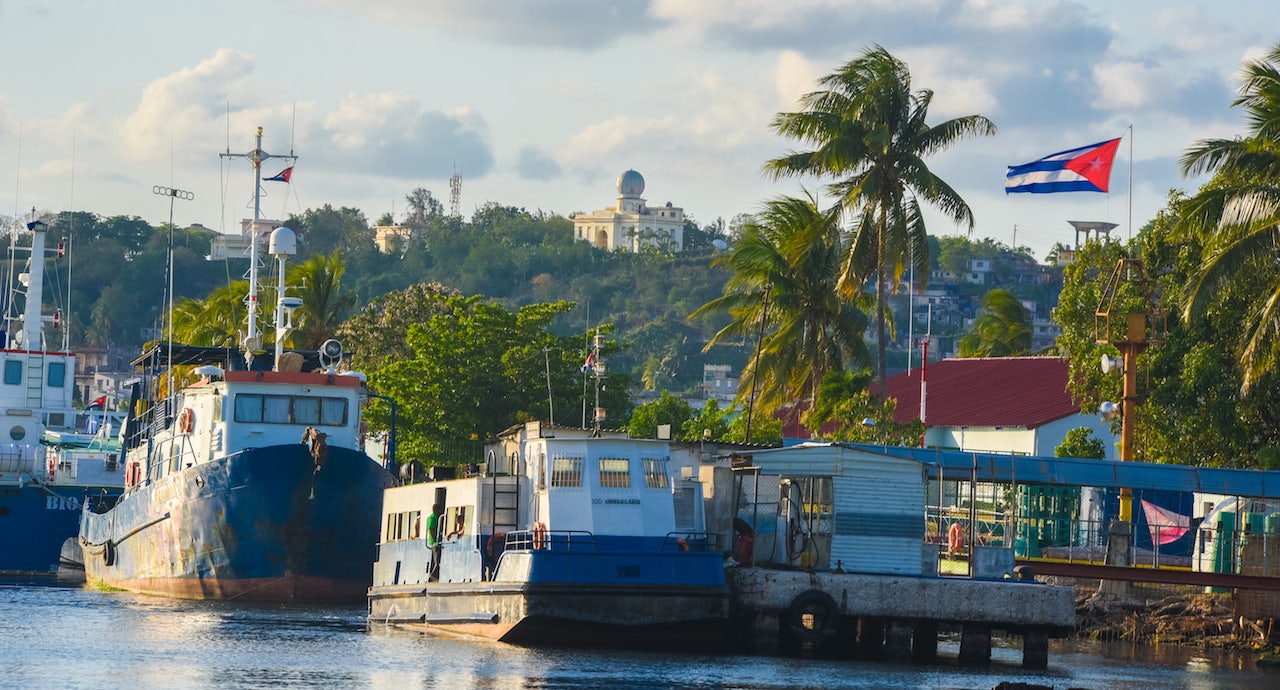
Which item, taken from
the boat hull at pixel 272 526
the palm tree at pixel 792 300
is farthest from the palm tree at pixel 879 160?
the boat hull at pixel 272 526

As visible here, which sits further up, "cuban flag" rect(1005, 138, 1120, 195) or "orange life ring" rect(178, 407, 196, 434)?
"cuban flag" rect(1005, 138, 1120, 195)

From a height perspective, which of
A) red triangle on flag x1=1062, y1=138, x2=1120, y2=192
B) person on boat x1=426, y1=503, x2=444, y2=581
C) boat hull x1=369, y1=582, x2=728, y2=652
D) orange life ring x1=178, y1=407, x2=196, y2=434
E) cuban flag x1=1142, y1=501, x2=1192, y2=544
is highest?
red triangle on flag x1=1062, y1=138, x2=1120, y2=192

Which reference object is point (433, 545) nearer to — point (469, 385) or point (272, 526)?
point (272, 526)

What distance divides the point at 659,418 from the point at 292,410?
2073 cm

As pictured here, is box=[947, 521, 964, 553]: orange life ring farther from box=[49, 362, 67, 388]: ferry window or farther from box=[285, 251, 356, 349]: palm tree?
box=[285, 251, 356, 349]: palm tree

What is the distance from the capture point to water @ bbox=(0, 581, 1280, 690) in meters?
34.1

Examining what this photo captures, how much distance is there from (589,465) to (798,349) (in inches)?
1120

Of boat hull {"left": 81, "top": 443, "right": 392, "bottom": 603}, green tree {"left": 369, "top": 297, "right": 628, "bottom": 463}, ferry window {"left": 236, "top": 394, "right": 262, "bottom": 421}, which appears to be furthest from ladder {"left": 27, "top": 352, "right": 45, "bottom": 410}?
ferry window {"left": 236, "top": 394, "right": 262, "bottom": 421}

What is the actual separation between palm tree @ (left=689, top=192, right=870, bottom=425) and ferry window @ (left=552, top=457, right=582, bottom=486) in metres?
25.9

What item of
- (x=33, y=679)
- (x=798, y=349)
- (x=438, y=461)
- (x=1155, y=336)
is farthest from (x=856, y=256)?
(x=33, y=679)

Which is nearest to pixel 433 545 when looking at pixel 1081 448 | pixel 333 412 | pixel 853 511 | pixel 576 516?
pixel 576 516

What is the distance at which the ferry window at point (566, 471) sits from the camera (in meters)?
38.8

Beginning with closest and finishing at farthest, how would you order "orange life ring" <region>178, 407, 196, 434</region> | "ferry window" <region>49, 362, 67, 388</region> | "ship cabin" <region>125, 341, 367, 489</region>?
"ship cabin" <region>125, 341, 367, 489</region> → "orange life ring" <region>178, 407, 196, 434</region> → "ferry window" <region>49, 362, 67, 388</region>

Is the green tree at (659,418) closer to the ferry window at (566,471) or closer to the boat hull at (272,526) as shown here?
the boat hull at (272,526)
